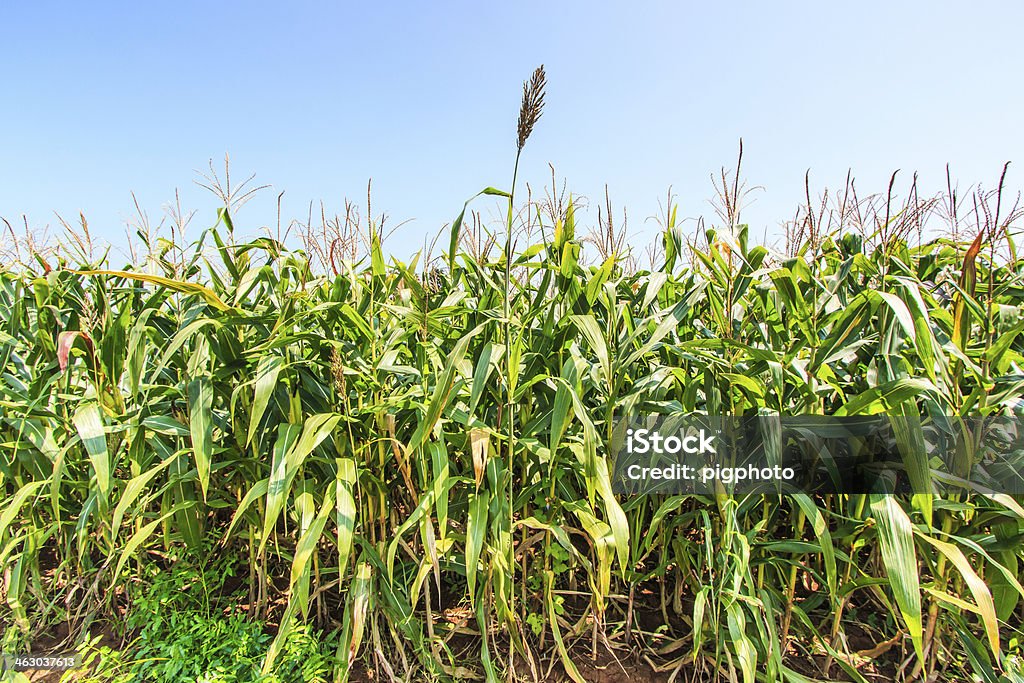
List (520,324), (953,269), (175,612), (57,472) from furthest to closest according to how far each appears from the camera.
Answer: (953,269) < (175,612) < (57,472) < (520,324)

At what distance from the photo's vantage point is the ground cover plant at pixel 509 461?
4.20 feet

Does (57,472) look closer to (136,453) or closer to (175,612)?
(136,453)

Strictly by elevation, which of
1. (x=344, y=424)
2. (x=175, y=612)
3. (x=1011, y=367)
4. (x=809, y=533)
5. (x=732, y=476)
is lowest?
(x=175, y=612)

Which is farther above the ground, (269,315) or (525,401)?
(269,315)

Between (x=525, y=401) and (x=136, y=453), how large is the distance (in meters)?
1.05

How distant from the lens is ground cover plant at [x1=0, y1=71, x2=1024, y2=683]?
4.20ft

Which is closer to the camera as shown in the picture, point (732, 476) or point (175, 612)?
point (732, 476)

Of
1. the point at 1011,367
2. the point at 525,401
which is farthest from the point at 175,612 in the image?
the point at 1011,367

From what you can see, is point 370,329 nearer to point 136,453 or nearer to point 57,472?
point 136,453

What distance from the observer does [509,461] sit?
1.32 meters

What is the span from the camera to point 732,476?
1.36 meters

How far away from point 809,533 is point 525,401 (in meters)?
1.01

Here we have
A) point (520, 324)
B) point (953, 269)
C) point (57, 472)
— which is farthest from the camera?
point (953, 269)

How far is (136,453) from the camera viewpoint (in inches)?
58.9
